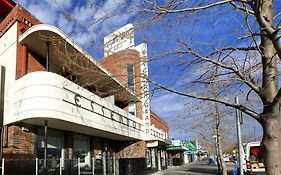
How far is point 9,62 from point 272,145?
13.6 m

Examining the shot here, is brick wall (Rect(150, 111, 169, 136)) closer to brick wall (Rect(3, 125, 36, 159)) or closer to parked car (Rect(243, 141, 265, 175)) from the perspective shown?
parked car (Rect(243, 141, 265, 175))

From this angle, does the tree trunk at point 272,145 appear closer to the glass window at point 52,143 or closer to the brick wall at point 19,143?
the brick wall at point 19,143

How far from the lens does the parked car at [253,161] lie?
15258mm

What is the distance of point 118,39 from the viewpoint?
6.53 m

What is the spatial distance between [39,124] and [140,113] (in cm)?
1689

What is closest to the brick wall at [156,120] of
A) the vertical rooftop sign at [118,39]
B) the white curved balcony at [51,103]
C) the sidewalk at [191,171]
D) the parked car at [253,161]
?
the sidewalk at [191,171]

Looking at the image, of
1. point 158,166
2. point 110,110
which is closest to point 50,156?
point 110,110

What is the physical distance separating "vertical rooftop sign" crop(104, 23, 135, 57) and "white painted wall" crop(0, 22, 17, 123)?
33.6 ft

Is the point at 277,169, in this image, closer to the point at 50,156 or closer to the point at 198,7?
the point at 198,7

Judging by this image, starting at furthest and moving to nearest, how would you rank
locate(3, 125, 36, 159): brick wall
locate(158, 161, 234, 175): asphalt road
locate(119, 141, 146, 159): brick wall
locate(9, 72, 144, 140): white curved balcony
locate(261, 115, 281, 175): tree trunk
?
locate(158, 161, 234, 175): asphalt road → locate(119, 141, 146, 159): brick wall → locate(3, 125, 36, 159): brick wall → locate(9, 72, 144, 140): white curved balcony → locate(261, 115, 281, 175): tree trunk

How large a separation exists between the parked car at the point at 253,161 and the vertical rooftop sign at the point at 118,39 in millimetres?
9816

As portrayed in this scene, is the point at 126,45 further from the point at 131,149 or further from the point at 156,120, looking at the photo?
the point at 156,120

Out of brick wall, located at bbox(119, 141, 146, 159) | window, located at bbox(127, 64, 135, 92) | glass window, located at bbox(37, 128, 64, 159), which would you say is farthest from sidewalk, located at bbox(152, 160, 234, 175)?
window, located at bbox(127, 64, 135, 92)

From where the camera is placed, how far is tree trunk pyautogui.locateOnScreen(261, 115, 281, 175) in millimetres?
5828
